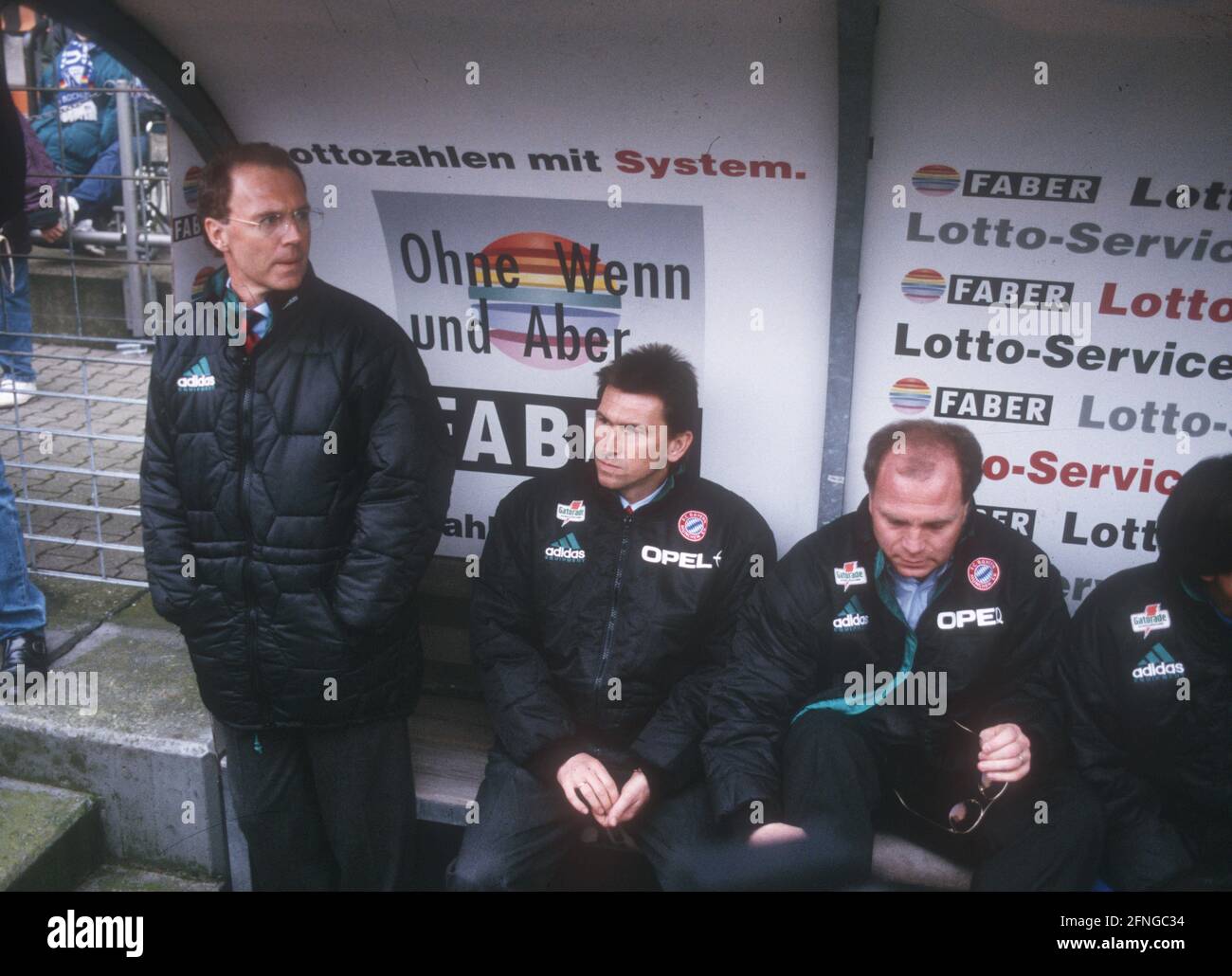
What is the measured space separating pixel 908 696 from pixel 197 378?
2.04 meters

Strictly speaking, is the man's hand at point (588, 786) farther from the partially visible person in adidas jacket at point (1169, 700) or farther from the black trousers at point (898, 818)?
the partially visible person in adidas jacket at point (1169, 700)

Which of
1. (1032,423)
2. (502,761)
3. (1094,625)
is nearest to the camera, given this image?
(1094,625)

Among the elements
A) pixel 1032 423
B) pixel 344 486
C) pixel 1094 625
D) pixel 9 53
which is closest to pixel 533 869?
pixel 344 486

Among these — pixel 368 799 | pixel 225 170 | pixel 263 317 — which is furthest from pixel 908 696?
pixel 225 170

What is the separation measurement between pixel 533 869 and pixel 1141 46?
106 inches

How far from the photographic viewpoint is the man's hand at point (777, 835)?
2.76 metres

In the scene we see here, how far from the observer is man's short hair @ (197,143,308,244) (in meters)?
2.81

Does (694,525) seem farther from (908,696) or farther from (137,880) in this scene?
(137,880)

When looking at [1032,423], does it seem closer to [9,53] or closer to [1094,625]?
[1094,625]

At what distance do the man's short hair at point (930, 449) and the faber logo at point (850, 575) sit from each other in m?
0.22

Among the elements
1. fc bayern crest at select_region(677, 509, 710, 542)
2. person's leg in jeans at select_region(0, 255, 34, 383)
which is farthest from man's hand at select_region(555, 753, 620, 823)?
person's leg in jeans at select_region(0, 255, 34, 383)

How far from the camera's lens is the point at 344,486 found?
9.30 ft

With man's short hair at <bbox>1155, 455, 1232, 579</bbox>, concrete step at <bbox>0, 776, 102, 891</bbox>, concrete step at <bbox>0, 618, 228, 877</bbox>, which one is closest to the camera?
man's short hair at <bbox>1155, 455, 1232, 579</bbox>

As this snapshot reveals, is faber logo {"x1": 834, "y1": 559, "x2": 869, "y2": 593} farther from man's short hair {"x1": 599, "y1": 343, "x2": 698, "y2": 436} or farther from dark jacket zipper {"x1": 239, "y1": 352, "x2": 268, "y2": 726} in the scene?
dark jacket zipper {"x1": 239, "y1": 352, "x2": 268, "y2": 726}
